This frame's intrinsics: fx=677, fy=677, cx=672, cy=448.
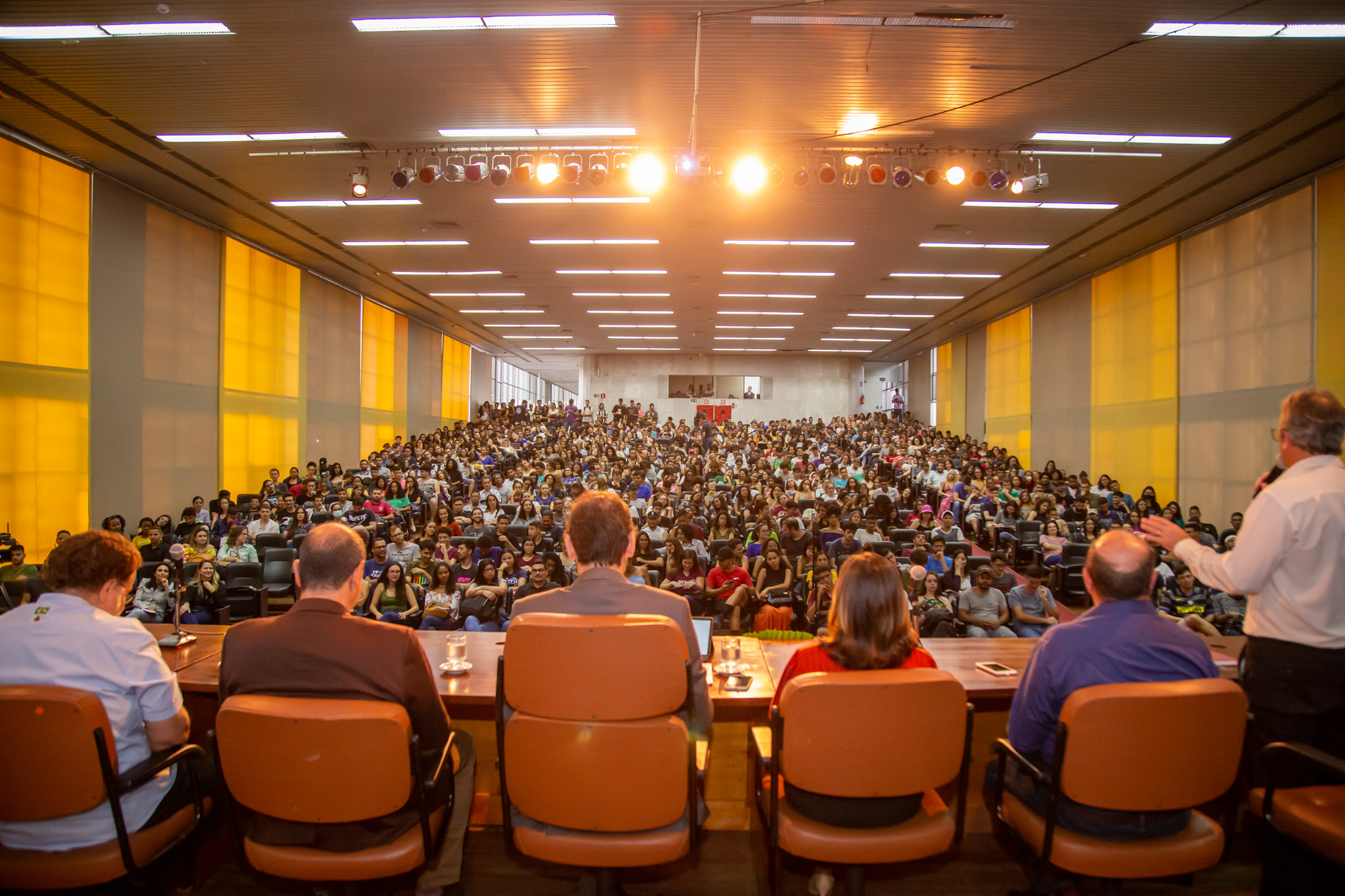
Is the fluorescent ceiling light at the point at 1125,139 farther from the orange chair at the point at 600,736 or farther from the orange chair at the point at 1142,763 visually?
the orange chair at the point at 600,736

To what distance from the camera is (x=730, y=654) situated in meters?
2.55

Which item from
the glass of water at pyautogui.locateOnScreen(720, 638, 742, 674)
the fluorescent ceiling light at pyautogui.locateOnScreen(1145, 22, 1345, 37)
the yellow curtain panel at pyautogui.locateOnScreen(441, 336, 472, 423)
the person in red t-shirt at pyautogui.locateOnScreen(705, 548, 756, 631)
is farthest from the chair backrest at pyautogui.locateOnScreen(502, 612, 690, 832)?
the yellow curtain panel at pyautogui.locateOnScreen(441, 336, 472, 423)

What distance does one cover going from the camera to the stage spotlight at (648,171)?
5883 millimetres

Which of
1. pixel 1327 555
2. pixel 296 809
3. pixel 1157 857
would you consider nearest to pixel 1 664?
pixel 296 809

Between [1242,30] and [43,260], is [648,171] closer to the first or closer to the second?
[1242,30]

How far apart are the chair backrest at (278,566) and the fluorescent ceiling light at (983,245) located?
30.8ft

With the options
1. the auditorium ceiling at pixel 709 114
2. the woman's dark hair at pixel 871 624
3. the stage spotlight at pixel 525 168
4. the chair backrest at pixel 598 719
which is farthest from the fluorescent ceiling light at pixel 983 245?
the chair backrest at pixel 598 719

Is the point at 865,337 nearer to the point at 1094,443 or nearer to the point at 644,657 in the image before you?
the point at 1094,443

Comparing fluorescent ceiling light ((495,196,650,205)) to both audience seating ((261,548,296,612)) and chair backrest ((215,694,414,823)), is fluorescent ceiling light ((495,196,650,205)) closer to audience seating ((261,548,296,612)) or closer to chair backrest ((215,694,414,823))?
audience seating ((261,548,296,612))

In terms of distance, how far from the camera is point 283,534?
7.81 m

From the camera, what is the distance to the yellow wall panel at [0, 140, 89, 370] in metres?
6.92

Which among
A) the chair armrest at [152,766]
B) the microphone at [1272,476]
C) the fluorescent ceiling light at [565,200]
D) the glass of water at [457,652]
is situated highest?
the fluorescent ceiling light at [565,200]

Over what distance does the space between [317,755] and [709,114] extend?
6.28m

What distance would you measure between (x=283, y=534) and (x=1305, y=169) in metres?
12.2
